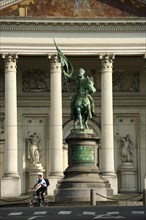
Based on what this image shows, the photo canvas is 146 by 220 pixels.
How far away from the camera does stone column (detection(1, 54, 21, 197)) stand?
207ft

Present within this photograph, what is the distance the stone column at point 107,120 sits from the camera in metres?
64.2

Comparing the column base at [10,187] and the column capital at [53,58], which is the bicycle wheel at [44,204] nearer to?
the column base at [10,187]

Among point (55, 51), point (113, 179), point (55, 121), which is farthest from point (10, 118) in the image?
point (113, 179)

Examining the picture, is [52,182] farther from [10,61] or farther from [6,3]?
[6,3]

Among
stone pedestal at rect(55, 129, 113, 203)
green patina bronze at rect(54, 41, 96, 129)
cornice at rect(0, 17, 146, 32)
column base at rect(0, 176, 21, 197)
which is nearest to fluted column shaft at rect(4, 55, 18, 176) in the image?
column base at rect(0, 176, 21, 197)

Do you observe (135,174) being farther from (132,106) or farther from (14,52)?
(14,52)

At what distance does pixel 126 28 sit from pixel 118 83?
596 cm

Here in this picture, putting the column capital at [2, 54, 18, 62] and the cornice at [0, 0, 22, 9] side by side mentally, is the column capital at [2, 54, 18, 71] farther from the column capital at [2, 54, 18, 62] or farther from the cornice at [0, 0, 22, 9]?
the cornice at [0, 0, 22, 9]

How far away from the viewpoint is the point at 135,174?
68.7m

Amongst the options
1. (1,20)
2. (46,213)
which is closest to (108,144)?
(1,20)

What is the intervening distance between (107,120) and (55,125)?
3280 mm

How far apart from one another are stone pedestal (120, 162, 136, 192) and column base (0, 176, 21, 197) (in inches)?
317

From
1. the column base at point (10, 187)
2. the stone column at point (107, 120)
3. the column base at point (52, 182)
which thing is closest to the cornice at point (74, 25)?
the stone column at point (107, 120)

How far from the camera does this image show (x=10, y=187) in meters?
62.9
